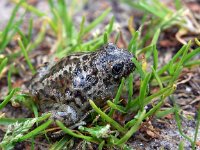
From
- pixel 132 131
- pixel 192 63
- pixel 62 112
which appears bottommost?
pixel 132 131

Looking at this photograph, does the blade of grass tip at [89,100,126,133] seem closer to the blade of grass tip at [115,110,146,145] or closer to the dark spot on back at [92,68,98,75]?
the blade of grass tip at [115,110,146,145]

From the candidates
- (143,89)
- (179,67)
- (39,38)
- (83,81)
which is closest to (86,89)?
(83,81)

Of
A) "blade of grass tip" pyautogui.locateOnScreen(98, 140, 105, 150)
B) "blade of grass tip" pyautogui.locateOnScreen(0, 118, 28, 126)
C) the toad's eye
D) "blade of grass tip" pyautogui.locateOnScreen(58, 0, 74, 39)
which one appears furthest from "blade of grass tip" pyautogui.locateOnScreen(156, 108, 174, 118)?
"blade of grass tip" pyautogui.locateOnScreen(58, 0, 74, 39)

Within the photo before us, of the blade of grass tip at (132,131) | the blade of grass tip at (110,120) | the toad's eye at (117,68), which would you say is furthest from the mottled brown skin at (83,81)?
the blade of grass tip at (132,131)

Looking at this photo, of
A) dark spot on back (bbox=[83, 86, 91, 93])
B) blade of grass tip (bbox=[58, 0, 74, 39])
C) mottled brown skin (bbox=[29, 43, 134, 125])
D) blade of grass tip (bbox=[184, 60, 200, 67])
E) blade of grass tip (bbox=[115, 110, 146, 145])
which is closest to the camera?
blade of grass tip (bbox=[115, 110, 146, 145])

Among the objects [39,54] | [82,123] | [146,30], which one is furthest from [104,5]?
[82,123]

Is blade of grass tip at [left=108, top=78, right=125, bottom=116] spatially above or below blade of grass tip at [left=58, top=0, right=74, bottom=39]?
below

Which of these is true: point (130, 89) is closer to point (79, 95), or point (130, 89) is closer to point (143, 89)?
point (143, 89)

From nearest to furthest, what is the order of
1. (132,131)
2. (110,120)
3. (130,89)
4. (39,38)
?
(132,131) < (110,120) < (130,89) < (39,38)
